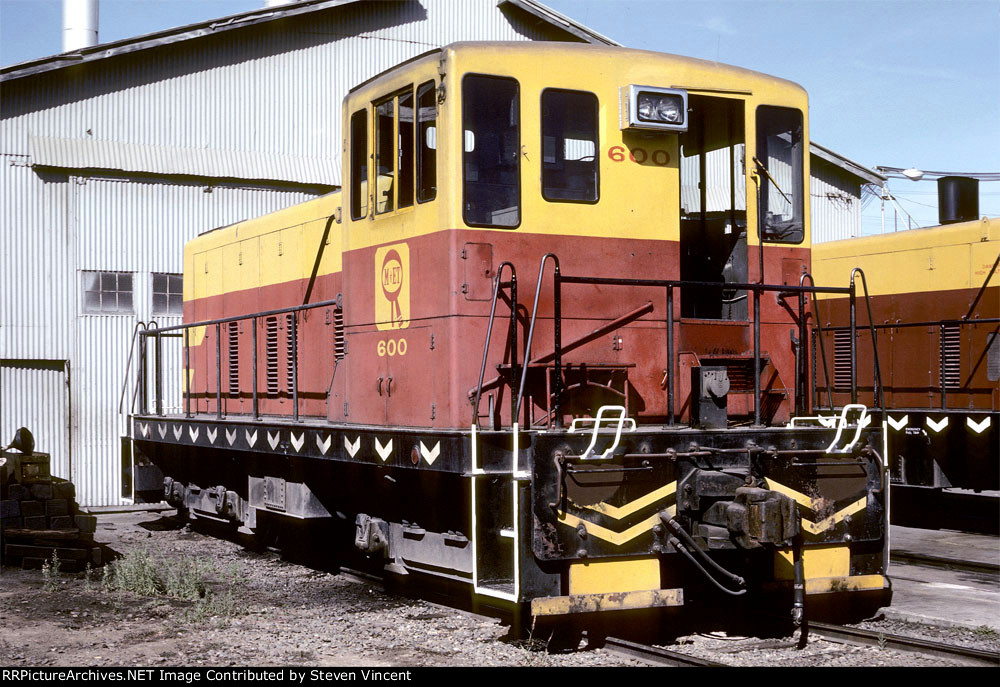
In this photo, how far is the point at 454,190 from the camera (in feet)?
21.2

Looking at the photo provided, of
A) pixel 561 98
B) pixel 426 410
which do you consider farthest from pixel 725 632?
pixel 561 98

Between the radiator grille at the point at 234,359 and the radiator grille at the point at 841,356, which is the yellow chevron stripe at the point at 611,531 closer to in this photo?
the radiator grille at the point at 234,359

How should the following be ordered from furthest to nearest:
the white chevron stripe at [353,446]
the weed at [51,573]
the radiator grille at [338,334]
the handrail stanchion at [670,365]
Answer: the radiator grille at [338,334], the weed at [51,573], the white chevron stripe at [353,446], the handrail stanchion at [670,365]

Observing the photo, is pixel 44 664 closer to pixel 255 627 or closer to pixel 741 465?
pixel 255 627

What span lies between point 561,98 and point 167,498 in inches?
296

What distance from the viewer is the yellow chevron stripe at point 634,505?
6039 mm

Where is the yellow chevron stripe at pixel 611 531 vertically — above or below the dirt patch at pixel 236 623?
above

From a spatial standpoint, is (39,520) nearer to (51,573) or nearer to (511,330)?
(51,573)

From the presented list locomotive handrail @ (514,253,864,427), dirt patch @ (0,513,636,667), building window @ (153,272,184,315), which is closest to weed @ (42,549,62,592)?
dirt patch @ (0,513,636,667)

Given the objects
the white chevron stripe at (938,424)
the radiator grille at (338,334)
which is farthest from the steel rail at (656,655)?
the white chevron stripe at (938,424)

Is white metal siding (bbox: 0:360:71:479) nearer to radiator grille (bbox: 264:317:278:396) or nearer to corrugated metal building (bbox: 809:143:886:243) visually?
radiator grille (bbox: 264:317:278:396)

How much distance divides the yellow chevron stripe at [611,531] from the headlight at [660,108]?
8.07ft

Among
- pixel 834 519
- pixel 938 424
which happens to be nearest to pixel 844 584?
pixel 834 519

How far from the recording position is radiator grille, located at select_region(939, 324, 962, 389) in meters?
11.9
